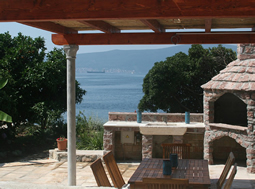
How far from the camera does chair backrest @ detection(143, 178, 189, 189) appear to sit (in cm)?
454

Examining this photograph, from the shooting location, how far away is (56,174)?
892cm

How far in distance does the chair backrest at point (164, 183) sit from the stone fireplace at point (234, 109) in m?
5.16

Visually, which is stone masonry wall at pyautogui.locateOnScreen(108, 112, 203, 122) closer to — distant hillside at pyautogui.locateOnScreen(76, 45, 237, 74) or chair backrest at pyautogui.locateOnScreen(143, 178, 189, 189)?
chair backrest at pyautogui.locateOnScreen(143, 178, 189, 189)

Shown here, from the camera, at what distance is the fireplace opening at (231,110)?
11.7 m

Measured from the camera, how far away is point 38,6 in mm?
4008

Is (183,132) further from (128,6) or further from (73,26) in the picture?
(128,6)

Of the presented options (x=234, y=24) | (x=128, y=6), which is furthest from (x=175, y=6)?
(x=234, y=24)

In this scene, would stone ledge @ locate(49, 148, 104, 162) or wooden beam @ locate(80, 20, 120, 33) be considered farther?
stone ledge @ locate(49, 148, 104, 162)

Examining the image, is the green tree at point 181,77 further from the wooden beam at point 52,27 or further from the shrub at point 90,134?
the wooden beam at point 52,27

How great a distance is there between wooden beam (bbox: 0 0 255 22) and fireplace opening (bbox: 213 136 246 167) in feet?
25.4

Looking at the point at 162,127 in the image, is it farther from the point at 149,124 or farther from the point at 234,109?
the point at 234,109

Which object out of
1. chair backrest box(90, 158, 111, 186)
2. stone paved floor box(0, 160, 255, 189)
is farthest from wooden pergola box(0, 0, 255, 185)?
stone paved floor box(0, 160, 255, 189)

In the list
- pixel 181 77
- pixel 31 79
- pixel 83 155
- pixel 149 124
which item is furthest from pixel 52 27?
pixel 181 77

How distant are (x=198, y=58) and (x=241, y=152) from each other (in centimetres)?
971
